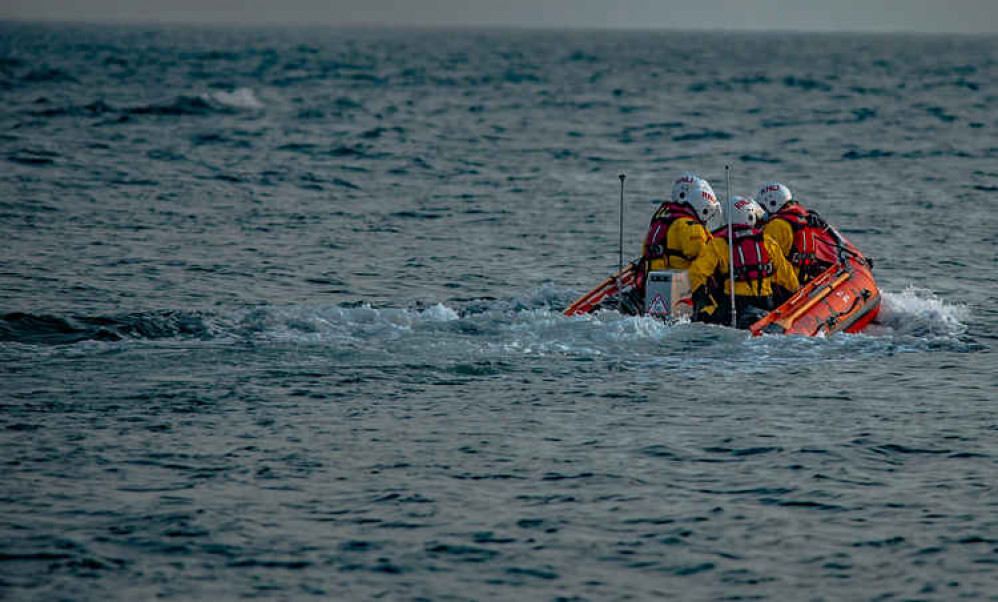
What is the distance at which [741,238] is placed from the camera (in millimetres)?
13766

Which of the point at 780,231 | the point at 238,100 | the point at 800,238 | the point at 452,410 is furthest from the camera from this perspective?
the point at 238,100

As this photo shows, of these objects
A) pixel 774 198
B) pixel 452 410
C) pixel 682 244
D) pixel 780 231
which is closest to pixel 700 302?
pixel 682 244

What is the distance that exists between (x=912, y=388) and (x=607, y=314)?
10.9 ft

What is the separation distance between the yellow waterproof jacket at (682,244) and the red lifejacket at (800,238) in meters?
1.58

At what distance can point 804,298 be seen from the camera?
46.4 feet

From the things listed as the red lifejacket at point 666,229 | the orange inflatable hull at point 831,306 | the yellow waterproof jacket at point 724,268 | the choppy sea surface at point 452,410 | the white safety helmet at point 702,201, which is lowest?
the choppy sea surface at point 452,410

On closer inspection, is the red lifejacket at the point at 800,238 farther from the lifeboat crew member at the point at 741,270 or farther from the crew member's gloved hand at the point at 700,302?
the crew member's gloved hand at the point at 700,302

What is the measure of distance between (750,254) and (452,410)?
13.7 feet

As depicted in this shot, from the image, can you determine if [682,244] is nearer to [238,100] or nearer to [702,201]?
[702,201]

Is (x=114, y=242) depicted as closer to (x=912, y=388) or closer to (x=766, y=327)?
(x=766, y=327)

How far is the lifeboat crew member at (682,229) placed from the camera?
13.7 m

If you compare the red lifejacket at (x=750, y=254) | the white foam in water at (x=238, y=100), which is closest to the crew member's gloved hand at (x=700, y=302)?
the red lifejacket at (x=750, y=254)

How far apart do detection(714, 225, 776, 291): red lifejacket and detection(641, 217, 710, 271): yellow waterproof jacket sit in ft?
1.08

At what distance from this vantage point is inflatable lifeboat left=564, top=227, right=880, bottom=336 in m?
13.5
